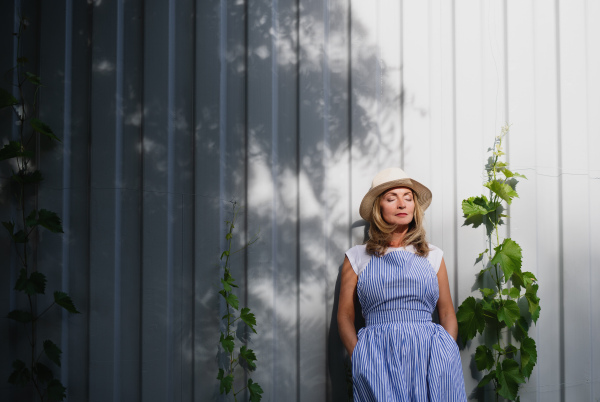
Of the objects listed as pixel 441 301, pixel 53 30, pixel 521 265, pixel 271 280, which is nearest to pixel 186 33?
pixel 53 30

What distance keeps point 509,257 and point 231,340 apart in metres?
1.56

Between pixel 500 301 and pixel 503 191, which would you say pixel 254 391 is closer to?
pixel 500 301

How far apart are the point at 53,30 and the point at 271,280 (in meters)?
2.00

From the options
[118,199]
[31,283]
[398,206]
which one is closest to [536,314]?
[398,206]

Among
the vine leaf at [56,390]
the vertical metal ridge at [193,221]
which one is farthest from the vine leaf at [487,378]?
the vine leaf at [56,390]

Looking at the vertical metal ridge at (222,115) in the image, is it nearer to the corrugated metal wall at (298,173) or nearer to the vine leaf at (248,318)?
the corrugated metal wall at (298,173)

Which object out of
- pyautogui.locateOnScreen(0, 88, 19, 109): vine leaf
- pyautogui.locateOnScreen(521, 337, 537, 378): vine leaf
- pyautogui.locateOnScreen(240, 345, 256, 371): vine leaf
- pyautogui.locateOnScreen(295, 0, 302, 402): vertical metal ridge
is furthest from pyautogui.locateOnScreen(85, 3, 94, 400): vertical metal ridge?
pyautogui.locateOnScreen(521, 337, 537, 378): vine leaf

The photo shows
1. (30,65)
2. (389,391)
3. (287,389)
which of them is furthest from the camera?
(30,65)

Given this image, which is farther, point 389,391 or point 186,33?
point 186,33

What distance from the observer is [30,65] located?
114 inches

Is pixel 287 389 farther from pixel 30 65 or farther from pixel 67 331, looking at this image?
pixel 30 65

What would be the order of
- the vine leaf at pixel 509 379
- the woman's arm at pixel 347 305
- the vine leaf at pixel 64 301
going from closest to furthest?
the woman's arm at pixel 347 305
the vine leaf at pixel 509 379
the vine leaf at pixel 64 301

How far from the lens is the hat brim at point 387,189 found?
244 cm

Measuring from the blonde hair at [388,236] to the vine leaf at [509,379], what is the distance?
76 centimetres
